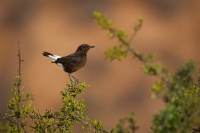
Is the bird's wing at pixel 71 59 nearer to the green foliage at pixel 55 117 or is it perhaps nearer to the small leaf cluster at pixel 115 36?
the green foliage at pixel 55 117

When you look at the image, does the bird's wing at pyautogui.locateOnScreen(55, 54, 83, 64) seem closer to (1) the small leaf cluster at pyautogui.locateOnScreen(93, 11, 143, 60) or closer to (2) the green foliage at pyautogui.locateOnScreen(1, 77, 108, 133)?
(2) the green foliage at pyautogui.locateOnScreen(1, 77, 108, 133)

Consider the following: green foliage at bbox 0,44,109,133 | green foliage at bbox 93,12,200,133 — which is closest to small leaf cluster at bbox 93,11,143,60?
green foliage at bbox 93,12,200,133

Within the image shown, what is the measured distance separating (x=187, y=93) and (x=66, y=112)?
3.88 ft

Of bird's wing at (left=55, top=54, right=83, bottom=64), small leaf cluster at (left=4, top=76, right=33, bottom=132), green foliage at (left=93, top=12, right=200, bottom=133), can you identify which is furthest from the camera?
bird's wing at (left=55, top=54, right=83, bottom=64)

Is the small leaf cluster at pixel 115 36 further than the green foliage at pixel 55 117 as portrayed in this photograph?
No

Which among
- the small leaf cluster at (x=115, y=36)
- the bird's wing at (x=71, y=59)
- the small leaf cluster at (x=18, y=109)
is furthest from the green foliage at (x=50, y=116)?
the bird's wing at (x=71, y=59)

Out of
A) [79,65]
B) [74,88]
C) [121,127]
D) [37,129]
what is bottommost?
[121,127]

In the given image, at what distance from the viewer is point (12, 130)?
10.1 ft

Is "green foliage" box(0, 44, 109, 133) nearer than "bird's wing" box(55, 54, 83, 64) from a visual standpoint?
Yes

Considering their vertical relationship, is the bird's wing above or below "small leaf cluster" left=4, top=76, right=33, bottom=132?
above

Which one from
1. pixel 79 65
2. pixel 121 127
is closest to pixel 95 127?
pixel 121 127

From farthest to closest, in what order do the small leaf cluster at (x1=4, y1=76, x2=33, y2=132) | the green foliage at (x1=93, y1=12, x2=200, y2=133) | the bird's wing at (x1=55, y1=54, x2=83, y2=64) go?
the bird's wing at (x1=55, y1=54, x2=83, y2=64) → the small leaf cluster at (x1=4, y1=76, x2=33, y2=132) → the green foliage at (x1=93, y1=12, x2=200, y2=133)

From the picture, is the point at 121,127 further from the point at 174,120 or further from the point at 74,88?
the point at 74,88

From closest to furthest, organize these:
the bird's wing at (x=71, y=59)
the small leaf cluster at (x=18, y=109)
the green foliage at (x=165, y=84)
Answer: the green foliage at (x=165, y=84) → the small leaf cluster at (x=18, y=109) → the bird's wing at (x=71, y=59)
